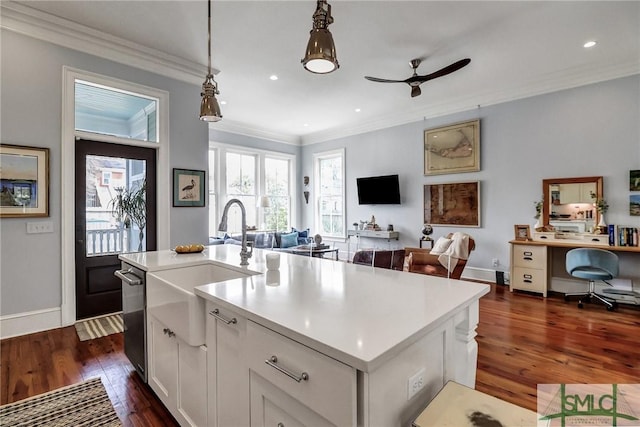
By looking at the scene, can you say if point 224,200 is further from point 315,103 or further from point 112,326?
point 112,326

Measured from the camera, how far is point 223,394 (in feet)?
4.24

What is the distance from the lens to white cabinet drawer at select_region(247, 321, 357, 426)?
79cm

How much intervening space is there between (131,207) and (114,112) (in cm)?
118

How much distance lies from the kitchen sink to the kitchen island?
0.11ft

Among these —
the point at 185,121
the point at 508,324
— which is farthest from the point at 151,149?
the point at 508,324

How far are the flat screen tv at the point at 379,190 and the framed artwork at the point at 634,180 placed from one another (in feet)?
10.8

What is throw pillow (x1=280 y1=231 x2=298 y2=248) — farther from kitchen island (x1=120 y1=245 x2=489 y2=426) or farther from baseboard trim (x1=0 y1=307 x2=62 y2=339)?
kitchen island (x1=120 y1=245 x2=489 y2=426)

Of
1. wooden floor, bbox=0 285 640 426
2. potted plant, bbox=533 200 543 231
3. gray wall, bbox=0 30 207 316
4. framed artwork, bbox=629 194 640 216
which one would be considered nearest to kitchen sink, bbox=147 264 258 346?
wooden floor, bbox=0 285 640 426

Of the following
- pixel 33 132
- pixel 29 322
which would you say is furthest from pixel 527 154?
pixel 29 322

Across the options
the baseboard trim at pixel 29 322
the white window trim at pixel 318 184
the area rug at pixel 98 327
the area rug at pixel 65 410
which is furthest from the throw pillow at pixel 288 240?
the area rug at pixel 65 410

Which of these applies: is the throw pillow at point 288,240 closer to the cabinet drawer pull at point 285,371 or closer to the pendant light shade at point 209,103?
the pendant light shade at point 209,103

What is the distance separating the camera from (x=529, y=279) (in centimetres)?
438

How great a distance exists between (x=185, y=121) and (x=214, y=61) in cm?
88

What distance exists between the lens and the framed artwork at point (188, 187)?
4.05 metres
